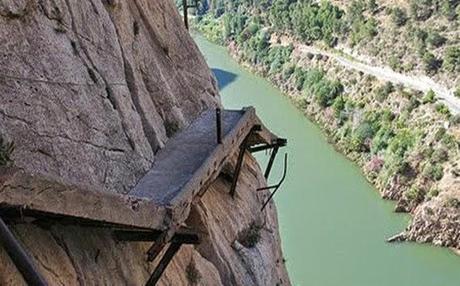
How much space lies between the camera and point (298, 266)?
112ft

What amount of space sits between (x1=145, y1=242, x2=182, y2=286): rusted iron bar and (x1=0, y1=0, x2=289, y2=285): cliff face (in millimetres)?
159

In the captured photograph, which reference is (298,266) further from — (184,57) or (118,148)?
(118,148)

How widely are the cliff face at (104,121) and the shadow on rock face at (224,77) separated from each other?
5513cm

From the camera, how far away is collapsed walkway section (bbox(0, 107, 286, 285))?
4.73 metres

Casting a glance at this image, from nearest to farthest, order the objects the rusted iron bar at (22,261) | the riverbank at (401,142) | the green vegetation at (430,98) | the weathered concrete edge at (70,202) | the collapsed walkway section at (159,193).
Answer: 1. the rusted iron bar at (22,261)
2. the weathered concrete edge at (70,202)
3. the collapsed walkway section at (159,193)
4. the riverbank at (401,142)
5. the green vegetation at (430,98)

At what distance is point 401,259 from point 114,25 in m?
29.1

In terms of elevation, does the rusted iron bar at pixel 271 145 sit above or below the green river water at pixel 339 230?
above

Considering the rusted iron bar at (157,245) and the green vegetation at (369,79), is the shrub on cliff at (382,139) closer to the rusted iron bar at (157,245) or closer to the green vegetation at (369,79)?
the green vegetation at (369,79)

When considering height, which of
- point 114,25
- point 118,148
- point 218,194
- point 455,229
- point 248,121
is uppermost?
point 114,25

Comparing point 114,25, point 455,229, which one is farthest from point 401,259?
point 114,25

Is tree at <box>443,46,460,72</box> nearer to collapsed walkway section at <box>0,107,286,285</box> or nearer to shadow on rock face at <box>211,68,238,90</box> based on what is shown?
shadow on rock face at <box>211,68,238,90</box>

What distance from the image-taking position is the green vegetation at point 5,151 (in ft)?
18.3

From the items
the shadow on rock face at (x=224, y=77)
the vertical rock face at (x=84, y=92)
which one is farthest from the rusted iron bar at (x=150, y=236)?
the shadow on rock face at (x=224, y=77)

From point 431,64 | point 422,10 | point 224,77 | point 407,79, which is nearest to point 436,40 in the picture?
point 431,64
